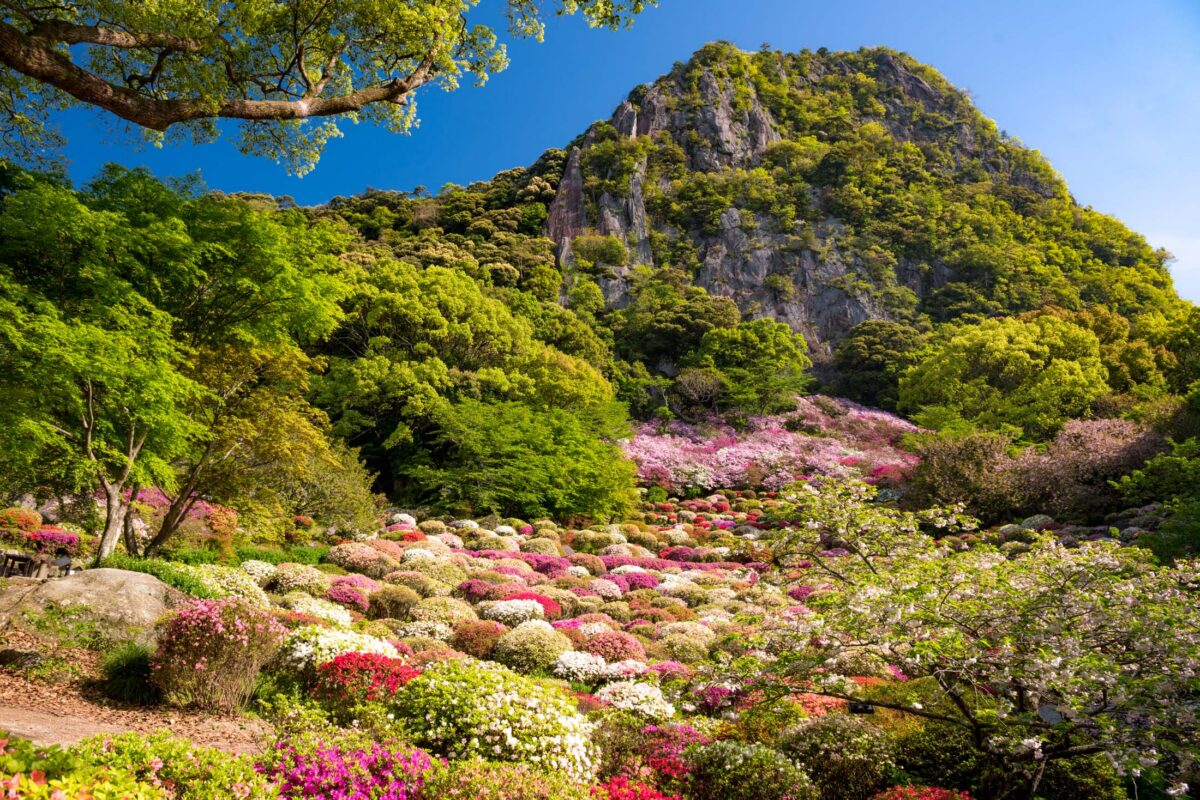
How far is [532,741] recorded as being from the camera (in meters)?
5.28

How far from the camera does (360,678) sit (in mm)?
6555

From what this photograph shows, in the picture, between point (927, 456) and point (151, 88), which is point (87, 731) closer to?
point (151, 88)

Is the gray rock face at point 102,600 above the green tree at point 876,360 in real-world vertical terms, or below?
below

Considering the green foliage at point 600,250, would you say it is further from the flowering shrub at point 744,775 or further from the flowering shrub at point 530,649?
the flowering shrub at point 744,775

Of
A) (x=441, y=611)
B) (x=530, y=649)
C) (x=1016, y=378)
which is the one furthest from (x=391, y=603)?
(x=1016, y=378)

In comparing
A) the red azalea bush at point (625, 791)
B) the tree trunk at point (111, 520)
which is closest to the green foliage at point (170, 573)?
the tree trunk at point (111, 520)

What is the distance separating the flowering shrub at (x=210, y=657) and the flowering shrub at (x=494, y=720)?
1935 millimetres

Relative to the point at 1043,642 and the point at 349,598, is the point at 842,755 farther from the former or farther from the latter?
the point at 349,598

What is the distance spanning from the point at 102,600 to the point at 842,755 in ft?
28.8

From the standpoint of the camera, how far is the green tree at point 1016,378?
29.3 metres

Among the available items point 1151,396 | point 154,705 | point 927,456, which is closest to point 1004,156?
point 1151,396

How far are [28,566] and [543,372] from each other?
2049 cm

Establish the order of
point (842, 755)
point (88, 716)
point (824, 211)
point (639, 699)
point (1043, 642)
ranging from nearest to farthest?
1. point (1043, 642)
2. point (88, 716)
3. point (842, 755)
4. point (639, 699)
5. point (824, 211)

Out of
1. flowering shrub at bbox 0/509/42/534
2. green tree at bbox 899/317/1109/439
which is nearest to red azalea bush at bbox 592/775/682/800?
flowering shrub at bbox 0/509/42/534
